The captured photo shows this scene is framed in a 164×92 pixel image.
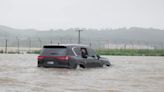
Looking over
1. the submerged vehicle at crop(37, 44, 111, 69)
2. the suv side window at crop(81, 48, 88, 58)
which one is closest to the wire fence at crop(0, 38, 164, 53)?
the suv side window at crop(81, 48, 88, 58)

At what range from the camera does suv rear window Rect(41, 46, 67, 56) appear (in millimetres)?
22984

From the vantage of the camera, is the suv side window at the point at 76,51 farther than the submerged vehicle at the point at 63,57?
Yes

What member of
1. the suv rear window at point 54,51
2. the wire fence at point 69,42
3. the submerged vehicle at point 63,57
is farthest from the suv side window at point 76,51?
the wire fence at point 69,42

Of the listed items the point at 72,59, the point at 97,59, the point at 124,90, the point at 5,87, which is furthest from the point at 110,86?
the point at 97,59

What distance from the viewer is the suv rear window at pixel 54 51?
23.0 m

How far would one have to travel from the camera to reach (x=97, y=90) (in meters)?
14.9

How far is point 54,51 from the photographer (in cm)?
2317

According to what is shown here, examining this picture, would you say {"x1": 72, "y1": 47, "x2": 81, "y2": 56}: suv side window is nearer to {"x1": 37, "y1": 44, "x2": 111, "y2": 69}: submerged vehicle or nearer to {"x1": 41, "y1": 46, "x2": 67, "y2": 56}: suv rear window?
{"x1": 37, "y1": 44, "x2": 111, "y2": 69}: submerged vehicle

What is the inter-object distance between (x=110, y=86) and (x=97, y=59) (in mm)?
9338

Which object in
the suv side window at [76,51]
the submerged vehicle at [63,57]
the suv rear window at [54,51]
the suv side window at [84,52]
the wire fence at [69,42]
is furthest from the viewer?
the wire fence at [69,42]

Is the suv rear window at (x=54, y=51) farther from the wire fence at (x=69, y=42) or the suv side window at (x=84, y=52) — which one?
the wire fence at (x=69, y=42)

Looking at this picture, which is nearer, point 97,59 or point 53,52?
point 53,52

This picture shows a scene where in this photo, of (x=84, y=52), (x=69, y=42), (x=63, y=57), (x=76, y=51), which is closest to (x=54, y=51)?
(x=63, y=57)

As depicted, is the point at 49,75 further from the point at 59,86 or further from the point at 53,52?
the point at 59,86
